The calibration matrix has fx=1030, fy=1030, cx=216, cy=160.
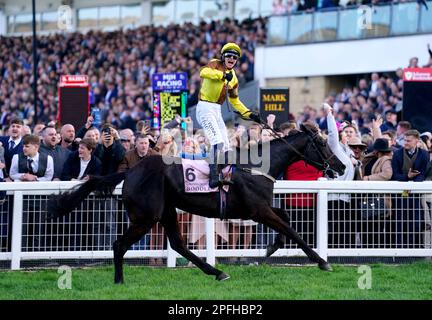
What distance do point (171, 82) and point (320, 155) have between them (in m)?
4.95

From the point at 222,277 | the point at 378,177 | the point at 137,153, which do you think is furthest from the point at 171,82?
the point at 222,277

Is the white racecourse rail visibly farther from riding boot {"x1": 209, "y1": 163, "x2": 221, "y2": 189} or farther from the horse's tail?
riding boot {"x1": 209, "y1": 163, "x2": 221, "y2": 189}

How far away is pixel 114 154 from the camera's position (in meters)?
11.9

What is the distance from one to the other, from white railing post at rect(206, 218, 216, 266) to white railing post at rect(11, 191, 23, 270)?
2.01 m

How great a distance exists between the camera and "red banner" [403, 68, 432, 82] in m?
14.2

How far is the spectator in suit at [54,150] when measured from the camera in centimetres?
1204

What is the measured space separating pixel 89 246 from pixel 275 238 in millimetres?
2039

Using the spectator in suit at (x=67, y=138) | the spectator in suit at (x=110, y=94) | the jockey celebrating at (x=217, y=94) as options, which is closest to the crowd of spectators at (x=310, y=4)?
the spectator in suit at (x=110, y=94)

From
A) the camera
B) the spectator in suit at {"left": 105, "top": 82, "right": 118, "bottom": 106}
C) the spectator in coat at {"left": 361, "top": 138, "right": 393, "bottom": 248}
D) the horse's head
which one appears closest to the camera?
the horse's head

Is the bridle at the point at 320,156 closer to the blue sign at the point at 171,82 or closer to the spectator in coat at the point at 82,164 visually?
the spectator in coat at the point at 82,164

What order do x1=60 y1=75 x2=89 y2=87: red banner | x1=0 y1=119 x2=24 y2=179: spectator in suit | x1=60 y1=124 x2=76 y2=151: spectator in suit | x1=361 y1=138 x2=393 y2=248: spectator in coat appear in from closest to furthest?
x1=361 y1=138 x2=393 y2=248: spectator in coat < x1=0 y1=119 x2=24 y2=179: spectator in suit < x1=60 y1=124 x2=76 y2=151: spectator in suit < x1=60 y1=75 x2=89 y2=87: red banner

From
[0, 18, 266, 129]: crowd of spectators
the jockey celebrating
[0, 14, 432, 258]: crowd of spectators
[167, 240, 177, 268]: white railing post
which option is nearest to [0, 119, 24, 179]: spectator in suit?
[0, 14, 432, 258]: crowd of spectators

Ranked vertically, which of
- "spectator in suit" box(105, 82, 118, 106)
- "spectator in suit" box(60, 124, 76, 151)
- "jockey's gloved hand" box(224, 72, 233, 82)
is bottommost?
"spectator in suit" box(60, 124, 76, 151)
